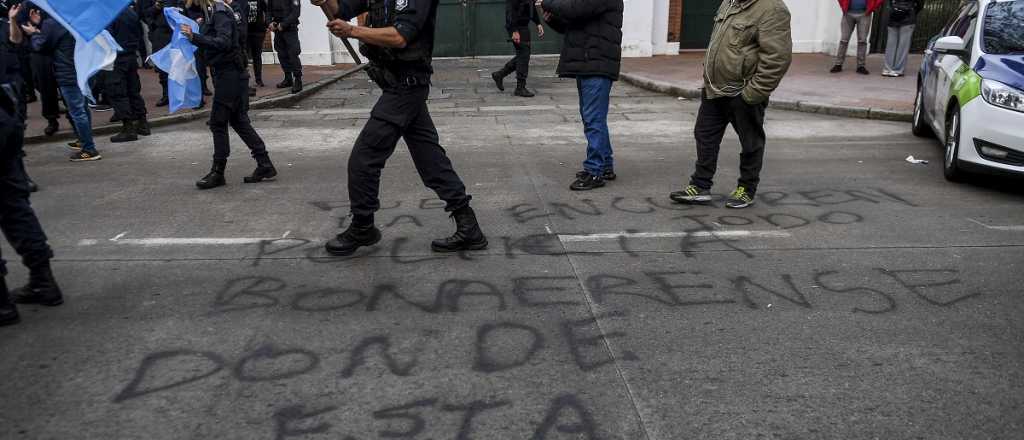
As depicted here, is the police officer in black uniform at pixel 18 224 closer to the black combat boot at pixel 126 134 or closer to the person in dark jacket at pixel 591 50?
the person in dark jacket at pixel 591 50

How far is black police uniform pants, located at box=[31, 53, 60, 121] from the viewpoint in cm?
837

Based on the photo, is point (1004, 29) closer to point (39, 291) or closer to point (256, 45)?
point (39, 291)

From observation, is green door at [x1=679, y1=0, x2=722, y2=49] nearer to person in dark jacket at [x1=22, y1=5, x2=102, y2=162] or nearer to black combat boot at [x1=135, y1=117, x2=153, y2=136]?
black combat boot at [x1=135, y1=117, x2=153, y2=136]

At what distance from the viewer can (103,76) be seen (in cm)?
905

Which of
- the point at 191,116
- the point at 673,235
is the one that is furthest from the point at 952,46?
the point at 191,116

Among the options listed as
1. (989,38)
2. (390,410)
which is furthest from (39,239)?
(989,38)

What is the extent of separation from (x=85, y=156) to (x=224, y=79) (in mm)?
2477

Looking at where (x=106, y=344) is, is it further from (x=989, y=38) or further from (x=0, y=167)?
(x=989, y=38)

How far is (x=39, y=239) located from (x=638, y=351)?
3.05 meters

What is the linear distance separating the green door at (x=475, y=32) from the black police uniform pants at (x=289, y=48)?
231 inches

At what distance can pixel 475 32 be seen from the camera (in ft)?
60.0

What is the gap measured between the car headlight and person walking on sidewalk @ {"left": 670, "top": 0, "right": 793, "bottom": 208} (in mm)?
1842

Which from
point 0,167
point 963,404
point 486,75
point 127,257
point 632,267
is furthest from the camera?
point 486,75

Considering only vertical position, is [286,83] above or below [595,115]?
below
